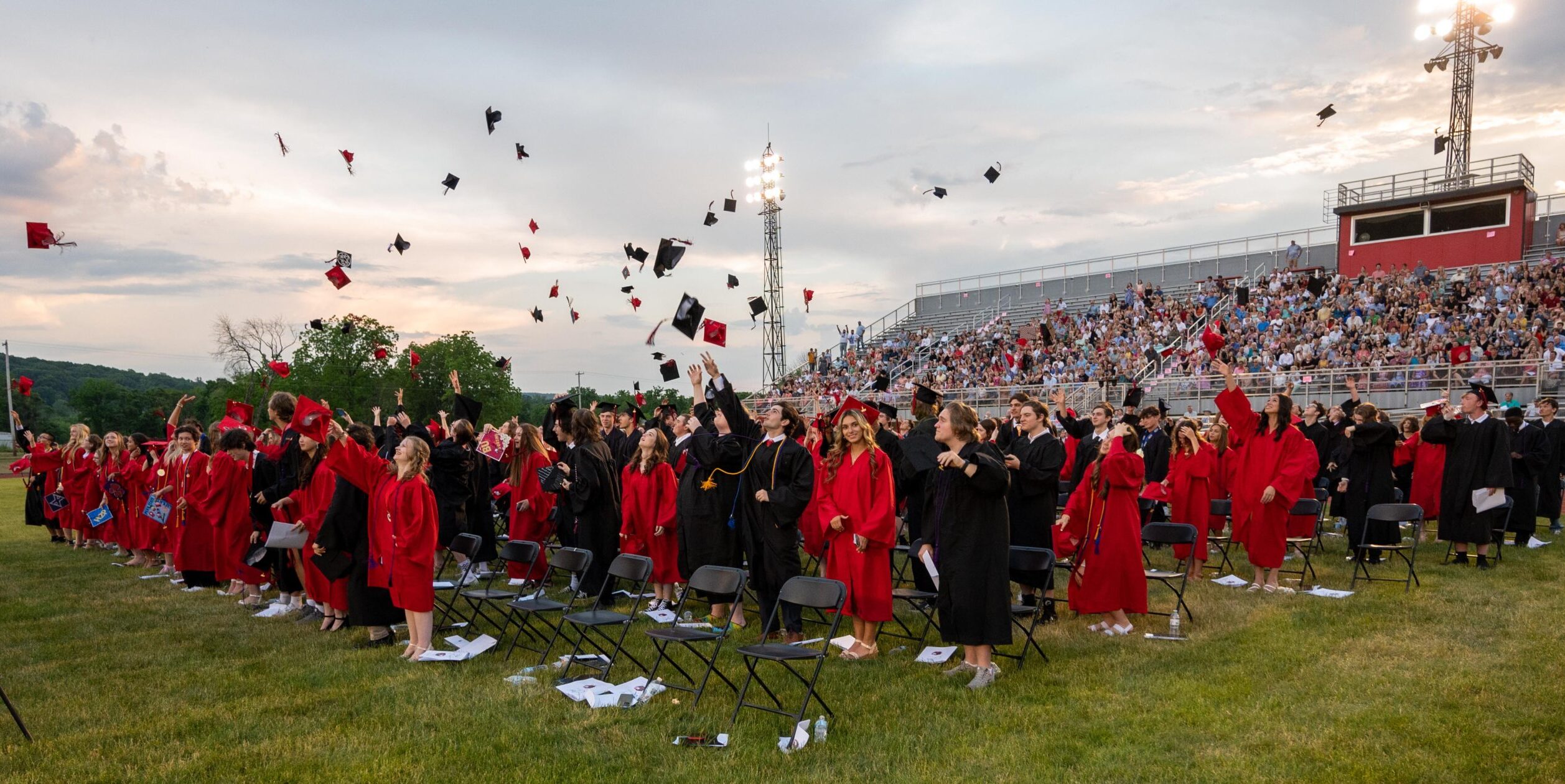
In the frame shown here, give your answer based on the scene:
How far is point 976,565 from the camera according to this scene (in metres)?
6.52

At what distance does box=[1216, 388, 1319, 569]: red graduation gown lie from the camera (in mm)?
9305

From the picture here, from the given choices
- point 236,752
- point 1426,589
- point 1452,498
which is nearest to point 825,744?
point 236,752

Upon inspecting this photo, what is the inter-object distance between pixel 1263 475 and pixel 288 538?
9.21m

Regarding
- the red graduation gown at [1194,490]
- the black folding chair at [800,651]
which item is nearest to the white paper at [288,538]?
the black folding chair at [800,651]

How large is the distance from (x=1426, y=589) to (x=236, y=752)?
10279mm

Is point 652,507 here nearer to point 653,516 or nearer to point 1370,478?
point 653,516

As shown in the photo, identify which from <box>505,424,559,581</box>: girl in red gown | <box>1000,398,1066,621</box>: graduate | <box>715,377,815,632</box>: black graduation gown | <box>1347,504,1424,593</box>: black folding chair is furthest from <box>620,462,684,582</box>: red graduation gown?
<box>1347,504,1424,593</box>: black folding chair

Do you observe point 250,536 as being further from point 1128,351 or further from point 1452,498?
point 1128,351

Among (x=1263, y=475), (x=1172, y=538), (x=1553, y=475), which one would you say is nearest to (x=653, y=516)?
(x=1172, y=538)

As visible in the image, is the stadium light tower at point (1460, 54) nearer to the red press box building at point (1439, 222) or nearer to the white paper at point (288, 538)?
the red press box building at point (1439, 222)

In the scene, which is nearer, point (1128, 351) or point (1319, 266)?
point (1128, 351)

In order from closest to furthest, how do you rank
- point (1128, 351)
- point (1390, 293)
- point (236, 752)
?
point (236, 752) < point (1390, 293) < point (1128, 351)

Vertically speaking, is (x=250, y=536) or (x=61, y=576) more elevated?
(x=250, y=536)

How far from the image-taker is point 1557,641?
7.16 metres
